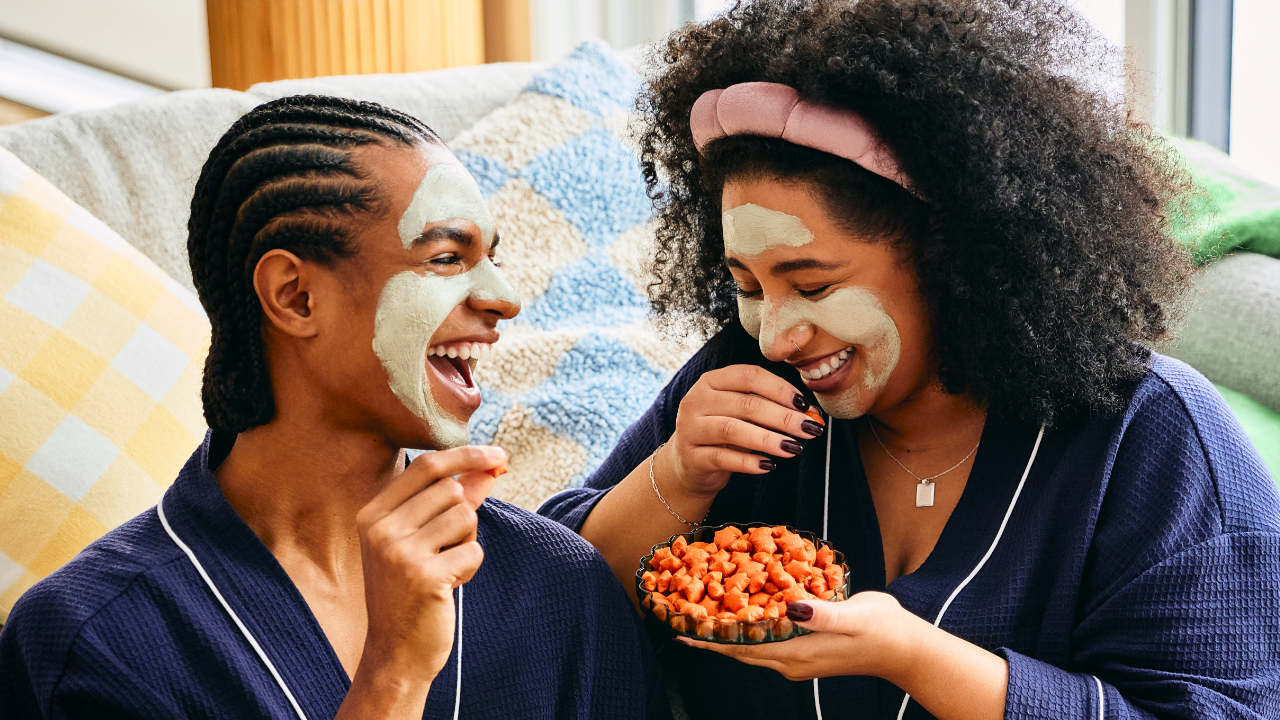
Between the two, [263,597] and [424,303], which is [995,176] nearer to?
[424,303]

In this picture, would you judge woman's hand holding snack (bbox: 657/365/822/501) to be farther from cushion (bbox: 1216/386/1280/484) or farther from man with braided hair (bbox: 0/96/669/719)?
cushion (bbox: 1216/386/1280/484)

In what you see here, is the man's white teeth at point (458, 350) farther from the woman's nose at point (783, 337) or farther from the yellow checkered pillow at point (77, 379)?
the yellow checkered pillow at point (77, 379)

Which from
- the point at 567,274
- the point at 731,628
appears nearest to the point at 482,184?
the point at 567,274

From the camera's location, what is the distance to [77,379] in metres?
1.54

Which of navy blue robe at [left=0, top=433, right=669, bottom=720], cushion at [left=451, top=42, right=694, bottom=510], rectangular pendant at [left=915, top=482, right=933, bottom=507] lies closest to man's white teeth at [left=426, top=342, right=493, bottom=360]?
navy blue robe at [left=0, top=433, right=669, bottom=720]

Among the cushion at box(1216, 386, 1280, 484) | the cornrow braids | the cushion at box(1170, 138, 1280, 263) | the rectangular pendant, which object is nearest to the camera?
the cornrow braids

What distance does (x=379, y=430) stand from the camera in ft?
3.63

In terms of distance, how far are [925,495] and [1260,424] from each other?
94 centimetres

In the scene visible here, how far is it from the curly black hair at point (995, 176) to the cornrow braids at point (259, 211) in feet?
1.48

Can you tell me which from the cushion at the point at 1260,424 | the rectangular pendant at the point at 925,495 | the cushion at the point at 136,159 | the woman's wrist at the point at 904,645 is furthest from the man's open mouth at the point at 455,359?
the cushion at the point at 1260,424

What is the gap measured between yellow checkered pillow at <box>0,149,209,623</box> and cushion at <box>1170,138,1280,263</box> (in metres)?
1.84

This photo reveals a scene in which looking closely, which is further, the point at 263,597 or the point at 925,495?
the point at 925,495

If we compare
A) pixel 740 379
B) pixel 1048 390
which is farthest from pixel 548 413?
pixel 1048 390

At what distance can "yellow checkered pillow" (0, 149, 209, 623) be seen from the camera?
1458 mm
